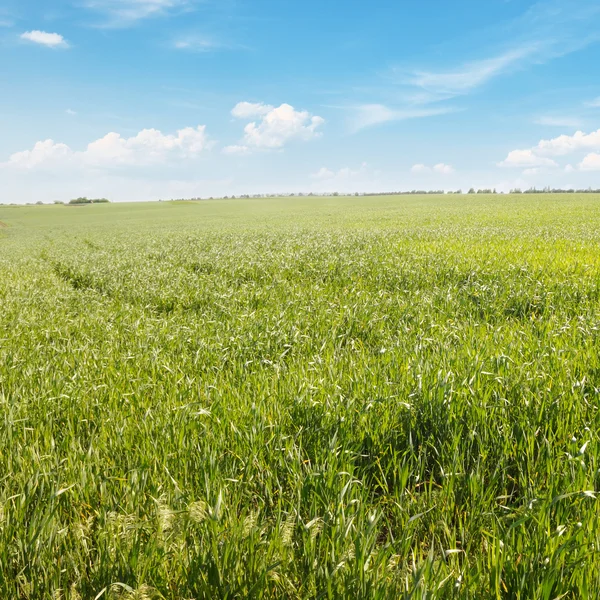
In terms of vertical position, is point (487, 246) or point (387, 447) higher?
point (487, 246)

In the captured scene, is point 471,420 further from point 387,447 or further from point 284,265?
point 284,265

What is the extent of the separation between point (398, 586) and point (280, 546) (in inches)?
23.3

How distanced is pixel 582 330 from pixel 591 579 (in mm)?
4362

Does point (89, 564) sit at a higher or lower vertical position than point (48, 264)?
lower

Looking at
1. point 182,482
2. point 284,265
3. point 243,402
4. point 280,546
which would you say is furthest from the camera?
point 284,265

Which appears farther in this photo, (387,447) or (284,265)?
(284,265)

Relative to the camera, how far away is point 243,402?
13.1 feet

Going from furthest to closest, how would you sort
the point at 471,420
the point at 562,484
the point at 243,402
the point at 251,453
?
the point at 243,402 < the point at 471,420 < the point at 251,453 < the point at 562,484

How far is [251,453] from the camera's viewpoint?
3.11 metres

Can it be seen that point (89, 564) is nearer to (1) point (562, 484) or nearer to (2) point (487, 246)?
(1) point (562, 484)

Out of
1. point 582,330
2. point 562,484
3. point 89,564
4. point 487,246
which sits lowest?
point 89,564

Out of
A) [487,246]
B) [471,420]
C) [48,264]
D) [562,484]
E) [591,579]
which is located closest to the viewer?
[591,579]

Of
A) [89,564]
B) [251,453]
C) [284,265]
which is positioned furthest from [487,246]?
[89,564]

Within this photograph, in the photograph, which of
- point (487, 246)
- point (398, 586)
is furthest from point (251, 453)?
point (487, 246)
